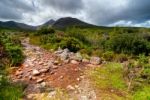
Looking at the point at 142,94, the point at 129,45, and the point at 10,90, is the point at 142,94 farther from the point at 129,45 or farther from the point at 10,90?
the point at 129,45

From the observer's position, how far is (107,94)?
9.81m

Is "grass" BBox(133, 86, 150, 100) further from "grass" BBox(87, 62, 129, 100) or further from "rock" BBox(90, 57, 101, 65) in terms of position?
"rock" BBox(90, 57, 101, 65)

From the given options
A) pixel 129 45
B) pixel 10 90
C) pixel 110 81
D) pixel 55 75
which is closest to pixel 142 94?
pixel 110 81

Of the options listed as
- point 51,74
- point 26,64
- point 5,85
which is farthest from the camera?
point 26,64

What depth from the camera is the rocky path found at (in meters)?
10.0

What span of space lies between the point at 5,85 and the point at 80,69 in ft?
11.7

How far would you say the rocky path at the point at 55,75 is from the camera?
10016mm

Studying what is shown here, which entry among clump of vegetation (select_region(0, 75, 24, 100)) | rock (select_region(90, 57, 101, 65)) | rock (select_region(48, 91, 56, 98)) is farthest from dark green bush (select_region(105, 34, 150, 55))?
clump of vegetation (select_region(0, 75, 24, 100))

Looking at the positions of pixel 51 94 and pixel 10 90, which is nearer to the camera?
pixel 51 94

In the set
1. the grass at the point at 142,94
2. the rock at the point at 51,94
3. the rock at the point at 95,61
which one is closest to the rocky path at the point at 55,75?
the rock at the point at 51,94

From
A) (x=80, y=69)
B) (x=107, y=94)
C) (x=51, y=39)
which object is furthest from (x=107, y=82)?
(x=51, y=39)

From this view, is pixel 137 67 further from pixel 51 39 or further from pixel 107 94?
pixel 51 39

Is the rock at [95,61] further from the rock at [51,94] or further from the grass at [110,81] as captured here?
the rock at [51,94]

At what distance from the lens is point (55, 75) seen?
1167 centimetres
